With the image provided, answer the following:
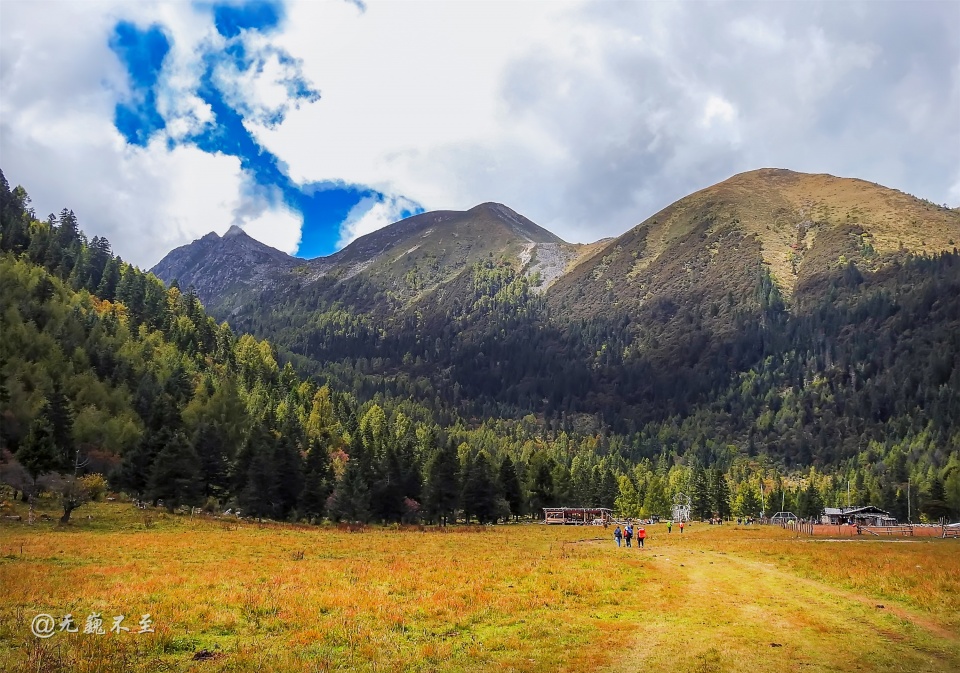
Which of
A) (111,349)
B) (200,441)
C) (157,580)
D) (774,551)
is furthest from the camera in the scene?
(111,349)

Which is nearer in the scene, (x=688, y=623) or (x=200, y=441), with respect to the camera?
(x=688, y=623)

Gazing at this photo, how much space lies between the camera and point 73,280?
566 ft

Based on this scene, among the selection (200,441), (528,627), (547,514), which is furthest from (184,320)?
(528,627)

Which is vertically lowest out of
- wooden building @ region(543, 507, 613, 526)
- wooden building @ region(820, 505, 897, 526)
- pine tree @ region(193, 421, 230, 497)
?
wooden building @ region(543, 507, 613, 526)

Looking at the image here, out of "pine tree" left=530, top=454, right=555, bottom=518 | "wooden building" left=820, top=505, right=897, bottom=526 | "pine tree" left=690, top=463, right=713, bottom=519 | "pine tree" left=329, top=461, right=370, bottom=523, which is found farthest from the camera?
"pine tree" left=690, top=463, right=713, bottom=519

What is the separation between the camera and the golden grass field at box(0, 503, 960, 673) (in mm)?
16688

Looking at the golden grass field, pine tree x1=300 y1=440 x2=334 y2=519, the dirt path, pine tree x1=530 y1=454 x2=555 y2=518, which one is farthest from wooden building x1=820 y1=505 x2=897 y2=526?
the dirt path

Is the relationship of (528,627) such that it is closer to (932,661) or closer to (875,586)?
(932,661)

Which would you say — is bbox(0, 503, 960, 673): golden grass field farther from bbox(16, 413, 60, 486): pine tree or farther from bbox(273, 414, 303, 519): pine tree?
bbox(273, 414, 303, 519): pine tree

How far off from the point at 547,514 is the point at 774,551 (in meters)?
78.6

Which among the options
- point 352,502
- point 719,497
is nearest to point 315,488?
point 352,502

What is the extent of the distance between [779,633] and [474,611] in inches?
417

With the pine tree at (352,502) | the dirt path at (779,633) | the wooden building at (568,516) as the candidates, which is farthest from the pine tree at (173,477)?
the wooden building at (568,516)

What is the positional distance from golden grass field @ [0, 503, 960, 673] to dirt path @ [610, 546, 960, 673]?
0.32ft
